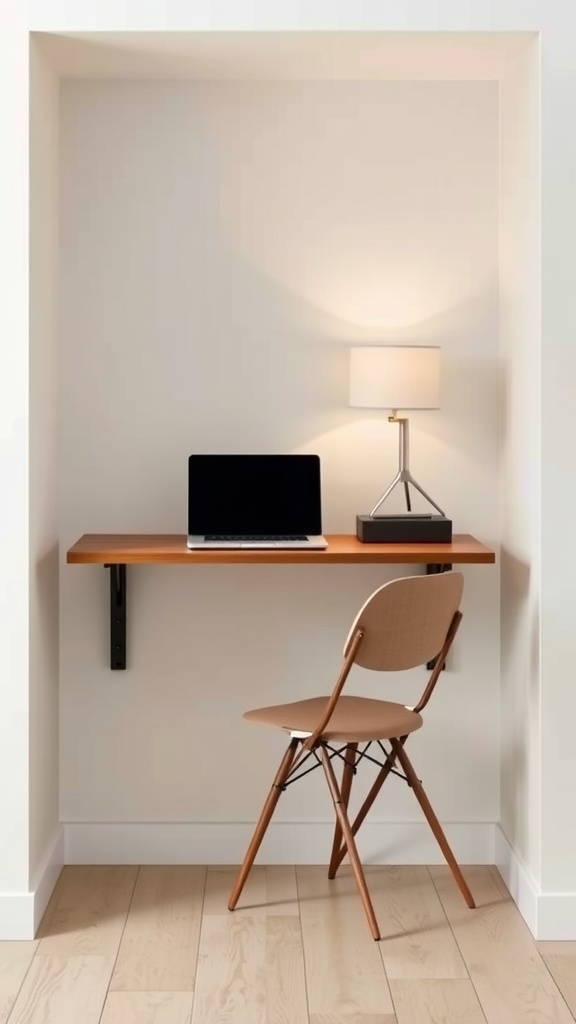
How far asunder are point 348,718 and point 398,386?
0.88 meters

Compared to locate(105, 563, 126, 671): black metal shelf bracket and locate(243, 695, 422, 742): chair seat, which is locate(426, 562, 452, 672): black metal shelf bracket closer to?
locate(243, 695, 422, 742): chair seat

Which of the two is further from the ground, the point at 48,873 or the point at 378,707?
the point at 378,707

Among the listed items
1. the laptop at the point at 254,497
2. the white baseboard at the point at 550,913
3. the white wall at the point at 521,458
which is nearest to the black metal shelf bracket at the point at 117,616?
the laptop at the point at 254,497

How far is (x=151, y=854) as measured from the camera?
11.8 ft

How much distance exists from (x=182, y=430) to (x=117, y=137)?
0.84 metres

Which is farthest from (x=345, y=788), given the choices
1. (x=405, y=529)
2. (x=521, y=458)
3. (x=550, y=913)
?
(x=521, y=458)

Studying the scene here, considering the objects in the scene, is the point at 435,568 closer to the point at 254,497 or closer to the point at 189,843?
the point at 254,497

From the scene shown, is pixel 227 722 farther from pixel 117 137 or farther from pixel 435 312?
pixel 117 137

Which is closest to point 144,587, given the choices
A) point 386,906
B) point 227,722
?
point 227,722

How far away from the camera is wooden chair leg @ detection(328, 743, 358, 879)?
3324mm

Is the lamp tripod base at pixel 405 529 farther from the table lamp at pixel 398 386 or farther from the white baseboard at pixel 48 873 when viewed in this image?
the white baseboard at pixel 48 873

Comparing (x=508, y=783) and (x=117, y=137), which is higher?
(x=117, y=137)

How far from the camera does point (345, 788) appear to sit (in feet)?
11.1

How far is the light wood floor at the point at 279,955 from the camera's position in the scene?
8.87 ft
